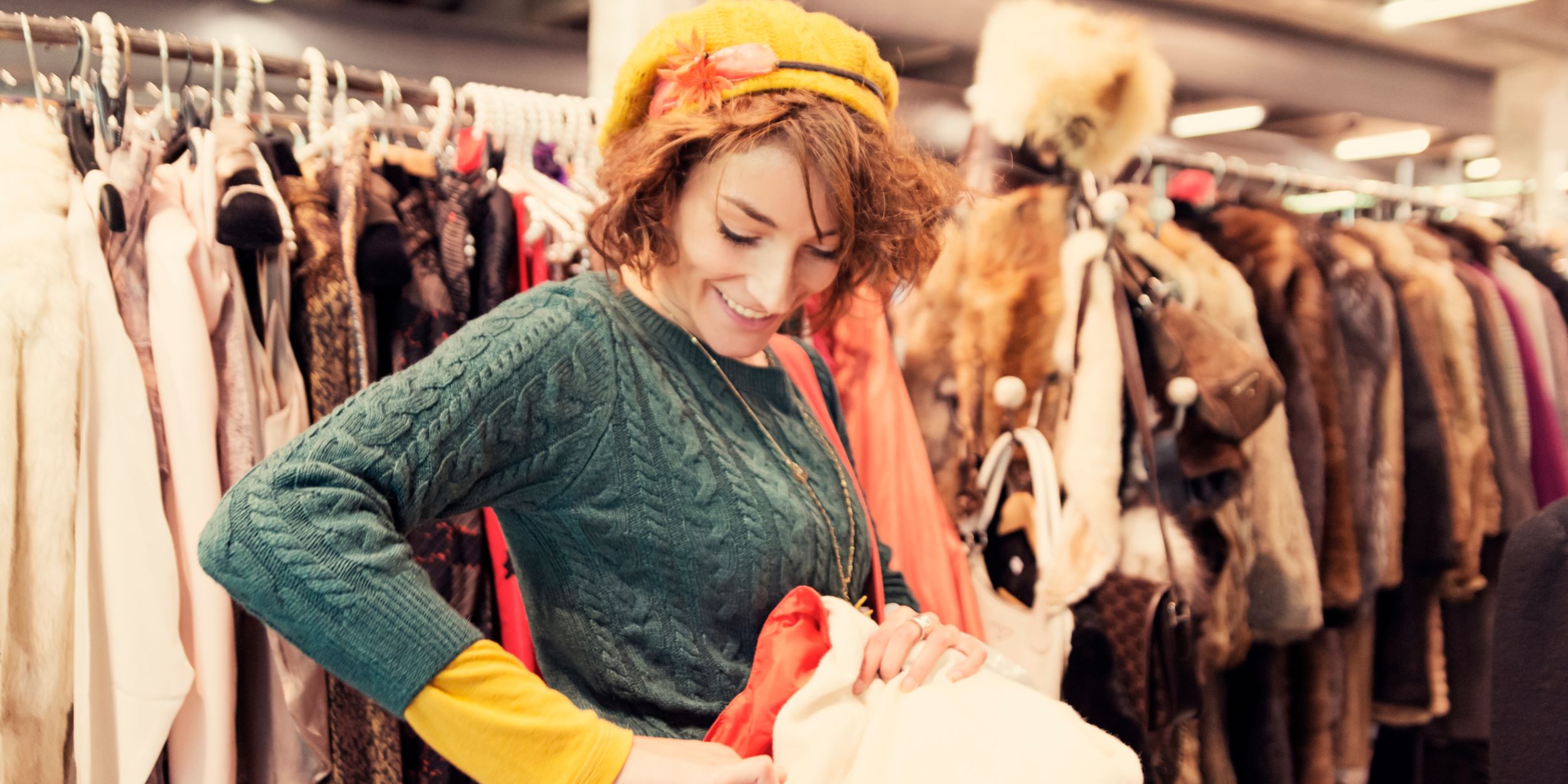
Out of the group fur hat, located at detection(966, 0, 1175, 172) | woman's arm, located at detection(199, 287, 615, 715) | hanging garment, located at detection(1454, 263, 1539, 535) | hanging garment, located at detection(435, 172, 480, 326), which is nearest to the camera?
woman's arm, located at detection(199, 287, 615, 715)

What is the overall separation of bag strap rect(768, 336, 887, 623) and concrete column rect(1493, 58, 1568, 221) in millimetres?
3767

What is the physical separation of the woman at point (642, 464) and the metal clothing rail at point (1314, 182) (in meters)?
1.34

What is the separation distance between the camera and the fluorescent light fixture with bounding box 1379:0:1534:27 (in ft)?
12.8

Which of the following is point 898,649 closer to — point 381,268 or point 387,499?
point 387,499

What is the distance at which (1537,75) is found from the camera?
14.2 ft

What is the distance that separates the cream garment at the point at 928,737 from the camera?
0.75 metres

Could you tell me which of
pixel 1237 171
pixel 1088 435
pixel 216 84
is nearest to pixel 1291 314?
pixel 1237 171

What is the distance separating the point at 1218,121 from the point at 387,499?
29.9ft

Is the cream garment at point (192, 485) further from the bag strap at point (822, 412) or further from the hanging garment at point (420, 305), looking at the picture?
the bag strap at point (822, 412)

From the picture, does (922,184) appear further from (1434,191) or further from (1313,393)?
(1434,191)

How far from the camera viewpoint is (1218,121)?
833cm

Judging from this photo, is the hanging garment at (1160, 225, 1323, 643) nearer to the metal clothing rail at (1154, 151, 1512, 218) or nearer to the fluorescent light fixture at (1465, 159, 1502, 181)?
the metal clothing rail at (1154, 151, 1512, 218)

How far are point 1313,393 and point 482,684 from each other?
180 cm

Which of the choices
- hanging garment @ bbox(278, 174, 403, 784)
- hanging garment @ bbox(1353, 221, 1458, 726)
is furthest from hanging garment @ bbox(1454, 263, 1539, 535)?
hanging garment @ bbox(278, 174, 403, 784)
